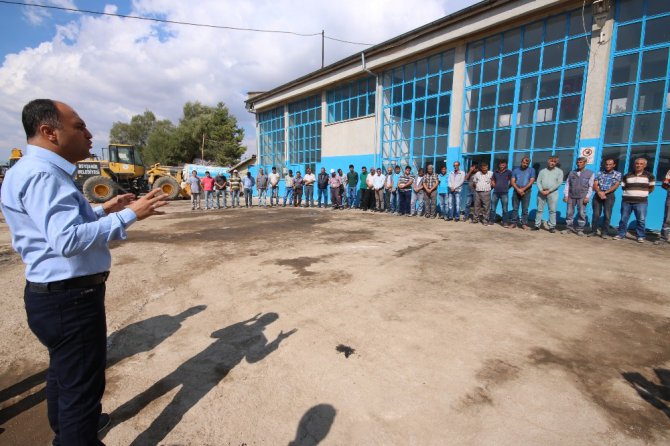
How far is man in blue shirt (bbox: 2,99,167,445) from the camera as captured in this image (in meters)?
1.38

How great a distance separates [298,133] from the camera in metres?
18.6

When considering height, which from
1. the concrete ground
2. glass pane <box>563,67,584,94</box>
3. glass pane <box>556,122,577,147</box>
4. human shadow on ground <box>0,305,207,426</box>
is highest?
glass pane <box>563,67,584,94</box>

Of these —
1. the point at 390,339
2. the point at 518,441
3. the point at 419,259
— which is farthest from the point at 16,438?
the point at 419,259

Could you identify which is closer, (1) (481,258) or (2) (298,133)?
(1) (481,258)

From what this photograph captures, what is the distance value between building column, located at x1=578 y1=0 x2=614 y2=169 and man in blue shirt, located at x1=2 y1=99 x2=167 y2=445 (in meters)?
9.93

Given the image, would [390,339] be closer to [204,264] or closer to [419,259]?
[419,259]

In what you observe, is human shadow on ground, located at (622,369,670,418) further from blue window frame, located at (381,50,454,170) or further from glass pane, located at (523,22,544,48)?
blue window frame, located at (381,50,454,170)

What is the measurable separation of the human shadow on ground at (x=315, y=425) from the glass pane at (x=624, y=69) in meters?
9.98

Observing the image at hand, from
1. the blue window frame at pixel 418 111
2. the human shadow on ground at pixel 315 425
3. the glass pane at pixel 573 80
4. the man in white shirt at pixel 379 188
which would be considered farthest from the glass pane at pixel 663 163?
the human shadow on ground at pixel 315 425

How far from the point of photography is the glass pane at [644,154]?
24.2 feet

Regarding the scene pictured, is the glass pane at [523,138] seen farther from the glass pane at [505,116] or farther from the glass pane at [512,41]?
the glass pane at [512,41]

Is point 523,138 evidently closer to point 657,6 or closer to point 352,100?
point 657,6

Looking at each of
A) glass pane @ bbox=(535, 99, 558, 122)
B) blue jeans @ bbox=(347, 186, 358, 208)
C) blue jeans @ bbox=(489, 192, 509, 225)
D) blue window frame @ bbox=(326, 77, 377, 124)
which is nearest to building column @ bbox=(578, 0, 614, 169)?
glass pane @ bbox=(535, 99, 558, 122)

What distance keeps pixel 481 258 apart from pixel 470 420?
12.2ft
